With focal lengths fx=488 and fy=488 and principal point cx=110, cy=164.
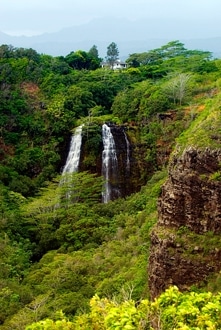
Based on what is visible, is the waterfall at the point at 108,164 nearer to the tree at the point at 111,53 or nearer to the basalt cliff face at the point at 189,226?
the basalt cliff face at the point at 189,226

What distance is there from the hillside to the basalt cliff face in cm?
3

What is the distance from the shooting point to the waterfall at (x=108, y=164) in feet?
95.4

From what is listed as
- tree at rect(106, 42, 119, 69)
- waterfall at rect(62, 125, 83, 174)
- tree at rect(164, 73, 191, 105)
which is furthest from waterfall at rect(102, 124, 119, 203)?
tree at rect(106, 42, 119, 69)

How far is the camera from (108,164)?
30.2 m

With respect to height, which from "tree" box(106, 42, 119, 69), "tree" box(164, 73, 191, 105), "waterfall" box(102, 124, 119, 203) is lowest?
"waterfall" box(102, 124, 119, 203)

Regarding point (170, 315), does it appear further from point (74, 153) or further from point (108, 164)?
point (74, 153)

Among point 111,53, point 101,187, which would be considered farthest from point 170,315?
point 111,53

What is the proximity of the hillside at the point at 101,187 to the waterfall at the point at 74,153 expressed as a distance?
0.33 metres

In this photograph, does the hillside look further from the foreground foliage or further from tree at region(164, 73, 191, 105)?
the foreground foliage

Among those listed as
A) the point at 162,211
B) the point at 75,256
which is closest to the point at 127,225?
the point at 75,256

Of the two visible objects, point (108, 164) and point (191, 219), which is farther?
point (108, 164)

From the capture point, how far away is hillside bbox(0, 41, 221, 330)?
12.4m

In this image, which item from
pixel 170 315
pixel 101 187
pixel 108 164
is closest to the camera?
pixel 170 315

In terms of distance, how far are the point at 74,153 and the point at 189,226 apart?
19060 millimetres
